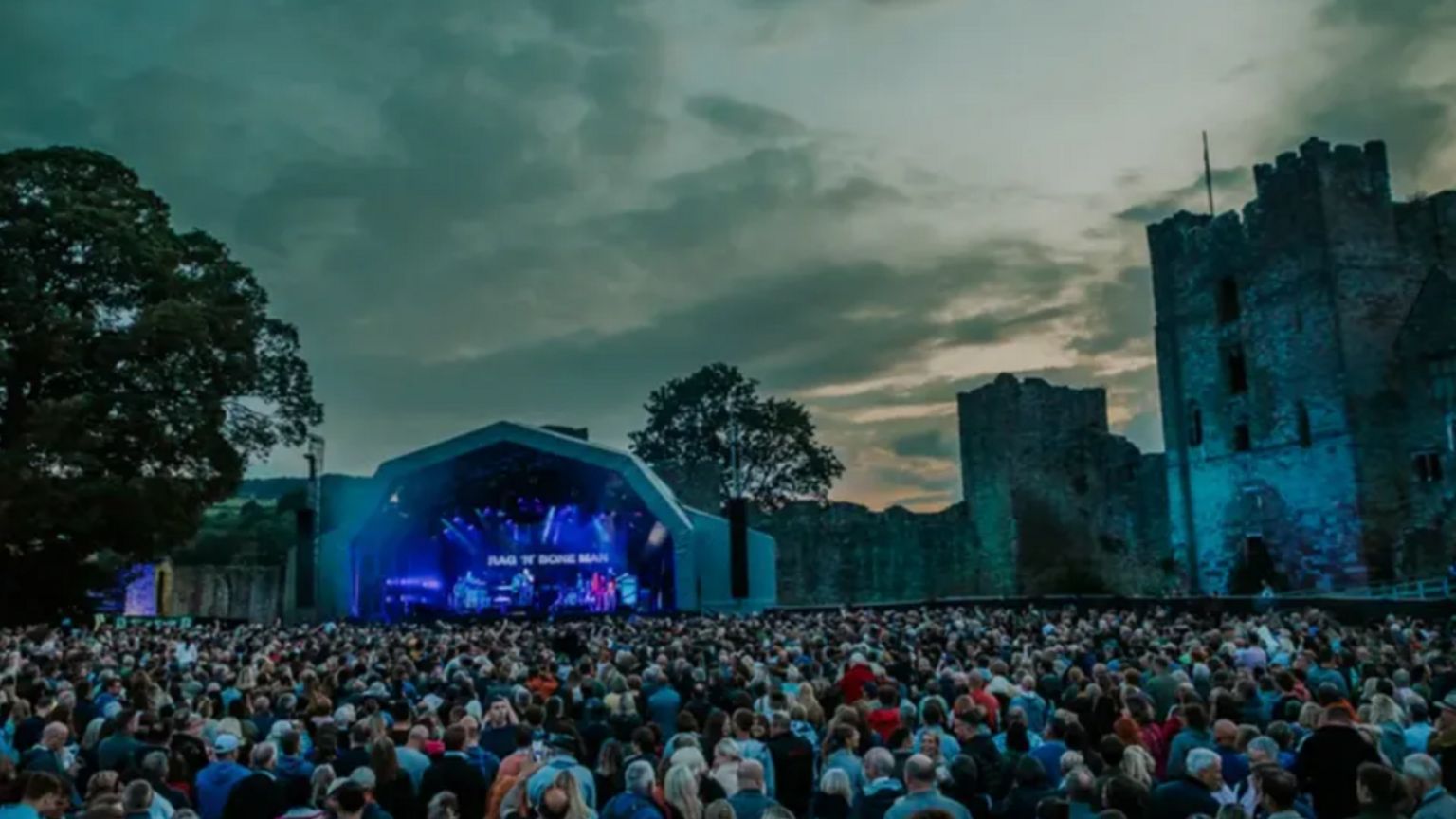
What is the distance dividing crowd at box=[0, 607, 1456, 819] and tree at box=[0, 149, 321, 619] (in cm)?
1687

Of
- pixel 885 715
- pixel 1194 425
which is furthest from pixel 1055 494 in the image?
pixel 885 715

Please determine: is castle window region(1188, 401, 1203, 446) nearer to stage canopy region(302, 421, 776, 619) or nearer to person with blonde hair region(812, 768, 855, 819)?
stage canopy region(302, 421, 776, 619)

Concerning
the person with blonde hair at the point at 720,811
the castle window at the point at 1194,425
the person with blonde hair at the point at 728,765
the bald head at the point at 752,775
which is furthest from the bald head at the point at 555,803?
the castle window at the point at 1194,425

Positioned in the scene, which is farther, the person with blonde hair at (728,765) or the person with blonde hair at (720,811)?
the person with blonde hair at (728,765)

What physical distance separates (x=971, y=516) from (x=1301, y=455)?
46.1ft

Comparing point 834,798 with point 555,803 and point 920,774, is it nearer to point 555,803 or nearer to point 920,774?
point 920,774

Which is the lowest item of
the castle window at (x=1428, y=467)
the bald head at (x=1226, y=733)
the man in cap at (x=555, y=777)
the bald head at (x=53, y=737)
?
the man in cap at (x=555, y=777)

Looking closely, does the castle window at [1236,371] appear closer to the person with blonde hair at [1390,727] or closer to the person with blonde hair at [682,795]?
the person with blonde hair at [1390,727]

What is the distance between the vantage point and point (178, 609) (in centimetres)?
4756

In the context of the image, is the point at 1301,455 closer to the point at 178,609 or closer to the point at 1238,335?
the point at 1238,335

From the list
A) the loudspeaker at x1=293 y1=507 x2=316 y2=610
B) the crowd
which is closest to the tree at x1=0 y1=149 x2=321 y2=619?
the loudspeaker at x1=293 y1=507 x2=316 y2=610

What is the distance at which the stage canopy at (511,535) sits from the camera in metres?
36.4

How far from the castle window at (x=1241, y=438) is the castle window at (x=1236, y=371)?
111cm

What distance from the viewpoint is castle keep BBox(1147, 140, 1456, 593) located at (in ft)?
109
